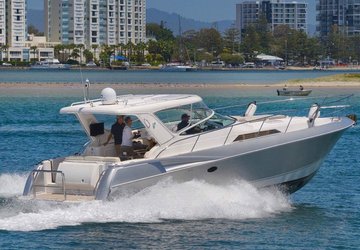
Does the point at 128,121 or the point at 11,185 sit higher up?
the point at 128,121

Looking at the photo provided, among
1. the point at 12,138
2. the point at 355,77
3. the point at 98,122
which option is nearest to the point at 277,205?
the point at 98,122

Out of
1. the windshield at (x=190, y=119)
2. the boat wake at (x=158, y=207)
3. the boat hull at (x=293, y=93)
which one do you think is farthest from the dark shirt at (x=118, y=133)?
the boat hull at (x=293, y=93)

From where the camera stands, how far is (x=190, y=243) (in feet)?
60.5

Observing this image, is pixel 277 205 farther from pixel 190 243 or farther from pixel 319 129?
pixel 190 243

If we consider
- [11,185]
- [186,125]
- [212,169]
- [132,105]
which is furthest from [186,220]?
[11,185]

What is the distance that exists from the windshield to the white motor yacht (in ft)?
0.06

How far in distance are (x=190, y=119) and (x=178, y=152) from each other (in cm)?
83

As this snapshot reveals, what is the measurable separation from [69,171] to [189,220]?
2.43 meters

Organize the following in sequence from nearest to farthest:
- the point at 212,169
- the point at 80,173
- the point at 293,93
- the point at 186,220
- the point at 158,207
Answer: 1. the point at 80,173
2. the point at 158,207
3. the point at 186,220
4. the point at 212,169
5. the point at 293,93

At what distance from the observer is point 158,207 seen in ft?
64.7

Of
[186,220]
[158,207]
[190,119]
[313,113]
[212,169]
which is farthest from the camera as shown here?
[313,113]

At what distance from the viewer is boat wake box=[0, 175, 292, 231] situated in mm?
19047

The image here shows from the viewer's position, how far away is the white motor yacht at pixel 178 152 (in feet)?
63.7

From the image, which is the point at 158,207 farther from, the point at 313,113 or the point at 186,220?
the point at 313,113
